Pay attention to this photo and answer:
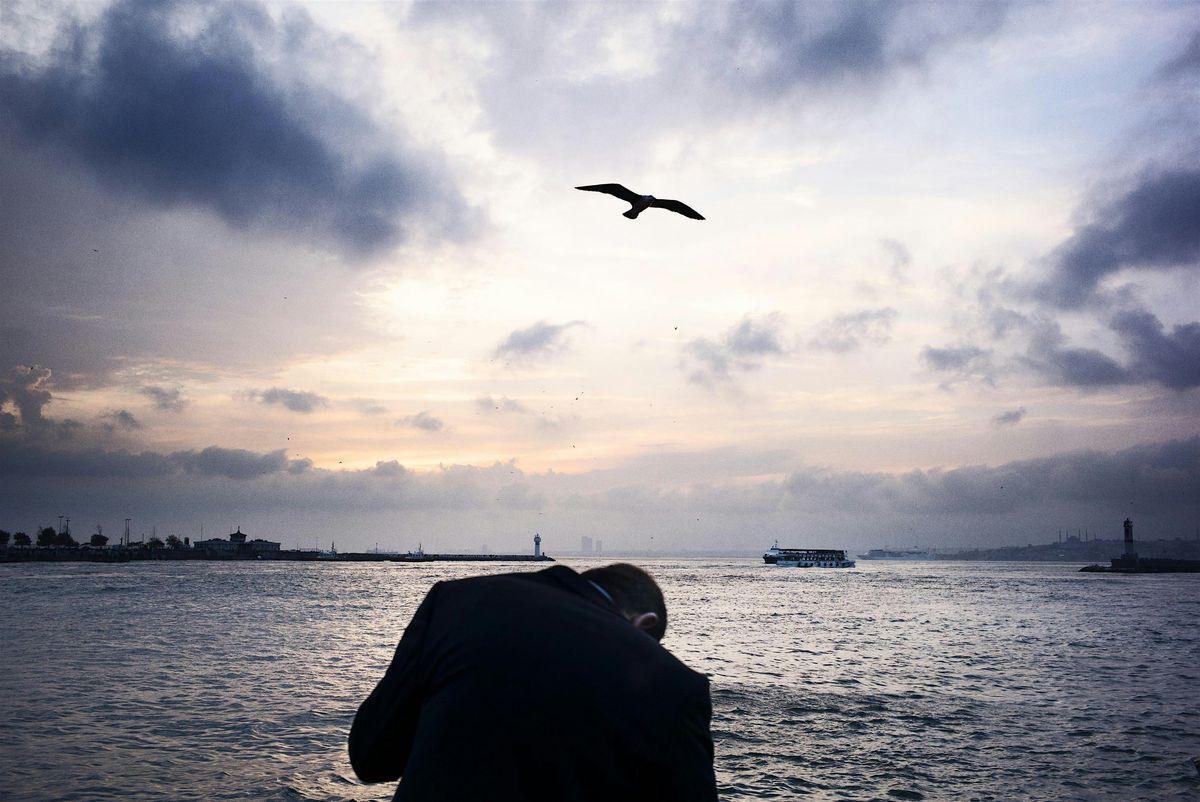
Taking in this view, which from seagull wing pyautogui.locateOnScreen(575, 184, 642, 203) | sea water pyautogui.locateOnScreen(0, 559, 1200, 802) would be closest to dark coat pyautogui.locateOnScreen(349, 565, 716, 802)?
seagull wing pyautogui.locateOnScreen(575, 184, 642, 203)

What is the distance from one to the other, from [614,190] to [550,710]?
8.76 metres

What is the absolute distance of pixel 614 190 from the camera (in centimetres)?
1016

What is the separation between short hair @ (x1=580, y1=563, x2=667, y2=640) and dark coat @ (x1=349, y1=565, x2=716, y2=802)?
36 centimetres

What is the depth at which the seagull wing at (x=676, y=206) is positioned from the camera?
1144 centimetres

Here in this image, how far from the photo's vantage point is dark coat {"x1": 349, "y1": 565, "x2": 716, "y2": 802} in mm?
2049

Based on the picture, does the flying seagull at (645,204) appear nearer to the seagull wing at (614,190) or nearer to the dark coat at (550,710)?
the seagull wing at (614,190)

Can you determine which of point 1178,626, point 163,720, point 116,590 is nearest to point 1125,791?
point 163,720

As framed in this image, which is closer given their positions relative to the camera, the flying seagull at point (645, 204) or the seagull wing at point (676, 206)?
the flying seagull at point (645, 204)

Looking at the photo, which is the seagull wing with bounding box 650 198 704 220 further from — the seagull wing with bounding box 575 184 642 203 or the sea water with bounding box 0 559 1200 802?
the sea water with bounding box 0 559 1200 802

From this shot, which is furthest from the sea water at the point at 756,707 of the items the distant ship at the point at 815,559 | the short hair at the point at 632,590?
the distant ship at the point at 815,559

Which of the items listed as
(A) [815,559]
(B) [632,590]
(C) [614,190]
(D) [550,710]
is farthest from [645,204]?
(A) [815,559]

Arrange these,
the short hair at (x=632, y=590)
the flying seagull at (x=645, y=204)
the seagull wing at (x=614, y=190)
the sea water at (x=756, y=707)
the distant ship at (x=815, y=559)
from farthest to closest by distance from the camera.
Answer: the distant ship at (x=815, y=559)
the sea water at (x=756, y=707)
the flying seagull at (x=645, y=204)
the seagull wing at (x=614, y=190)
the short hair at (x=632, y=590)

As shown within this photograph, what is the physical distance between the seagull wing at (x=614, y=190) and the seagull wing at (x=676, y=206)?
72 centimetres

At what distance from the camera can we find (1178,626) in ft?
149
